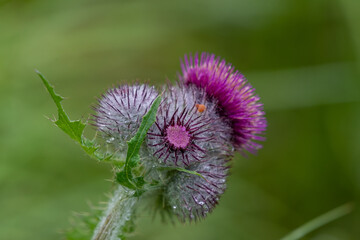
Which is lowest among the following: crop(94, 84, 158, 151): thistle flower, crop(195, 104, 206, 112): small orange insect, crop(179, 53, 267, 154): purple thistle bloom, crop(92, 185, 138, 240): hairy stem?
crop(92, 185, 138, 240): hairy stem

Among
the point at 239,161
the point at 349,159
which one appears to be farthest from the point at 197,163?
the point at 349,159

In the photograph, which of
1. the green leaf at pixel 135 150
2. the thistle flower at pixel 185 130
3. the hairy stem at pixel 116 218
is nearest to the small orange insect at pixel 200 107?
the thistle flower at pixel 185 130

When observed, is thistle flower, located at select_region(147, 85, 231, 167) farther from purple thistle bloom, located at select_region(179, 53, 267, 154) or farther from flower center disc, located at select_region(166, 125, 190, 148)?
purple thistle bloom, located at select_region(179, 53, 267, 154)

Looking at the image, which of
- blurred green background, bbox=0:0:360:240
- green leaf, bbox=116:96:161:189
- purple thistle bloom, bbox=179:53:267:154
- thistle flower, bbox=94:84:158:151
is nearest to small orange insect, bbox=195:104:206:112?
purple thistle bloom, bbox=179:53:267:154

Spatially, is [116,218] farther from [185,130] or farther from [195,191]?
[185,130]

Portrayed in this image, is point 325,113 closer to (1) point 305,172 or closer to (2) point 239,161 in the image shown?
(1) point 305,172

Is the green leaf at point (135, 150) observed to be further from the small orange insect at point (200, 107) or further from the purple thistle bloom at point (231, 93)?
the purple thistle bloom at point (231, 93)

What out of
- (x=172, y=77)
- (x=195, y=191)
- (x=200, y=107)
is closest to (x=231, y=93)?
(x=200, y=107)
